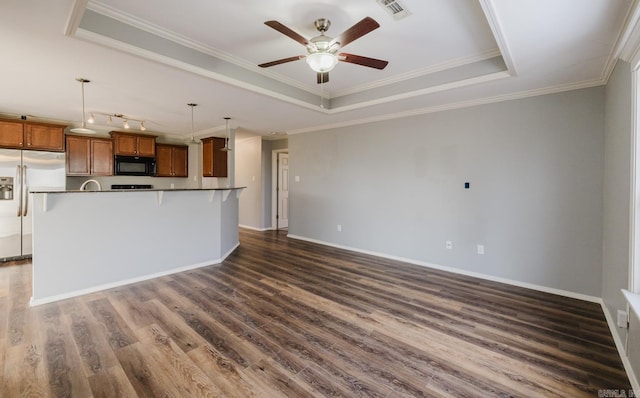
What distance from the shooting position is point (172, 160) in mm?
6902

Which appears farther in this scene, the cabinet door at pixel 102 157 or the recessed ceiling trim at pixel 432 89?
the cabinet door at pixel 102 157

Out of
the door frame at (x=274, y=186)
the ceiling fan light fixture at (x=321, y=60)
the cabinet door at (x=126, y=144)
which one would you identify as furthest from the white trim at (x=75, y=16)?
the door frame at (x=274, y=186)

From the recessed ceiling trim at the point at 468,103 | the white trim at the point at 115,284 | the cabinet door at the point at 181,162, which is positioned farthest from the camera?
the cabinet door at the point at 181,162

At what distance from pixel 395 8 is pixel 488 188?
2652 millimetres

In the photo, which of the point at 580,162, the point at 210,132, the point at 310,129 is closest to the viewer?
the point at 580,162

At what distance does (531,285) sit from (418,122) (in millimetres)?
2667

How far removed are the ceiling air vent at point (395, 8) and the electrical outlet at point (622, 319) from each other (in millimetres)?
2842

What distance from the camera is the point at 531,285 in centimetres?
349

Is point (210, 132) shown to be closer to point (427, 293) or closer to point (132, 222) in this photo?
point (132, 222)

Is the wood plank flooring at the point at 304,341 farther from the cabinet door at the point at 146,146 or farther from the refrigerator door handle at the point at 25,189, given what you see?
the cabinet door at the point at 146,146

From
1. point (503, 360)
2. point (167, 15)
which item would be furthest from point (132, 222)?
point (503, 360)

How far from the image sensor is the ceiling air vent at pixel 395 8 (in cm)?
216

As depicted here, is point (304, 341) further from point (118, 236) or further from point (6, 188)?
point (6, 188)

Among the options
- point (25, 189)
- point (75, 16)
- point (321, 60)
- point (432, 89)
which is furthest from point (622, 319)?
point (25, 189)
